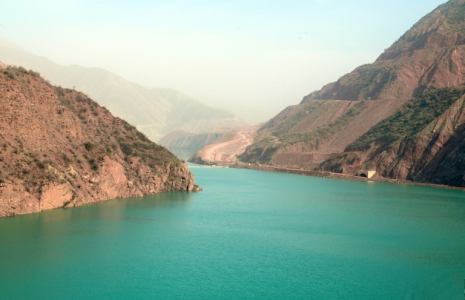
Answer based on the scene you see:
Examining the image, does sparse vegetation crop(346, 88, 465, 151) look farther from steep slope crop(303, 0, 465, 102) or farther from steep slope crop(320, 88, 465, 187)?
steep slope crop(303, 0, 465, 102)

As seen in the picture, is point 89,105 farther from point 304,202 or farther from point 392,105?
point 392,105

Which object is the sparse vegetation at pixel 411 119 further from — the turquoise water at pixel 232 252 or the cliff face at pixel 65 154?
the cliff face at pixel 65 154

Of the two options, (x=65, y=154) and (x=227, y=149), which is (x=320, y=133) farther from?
(x=65, y=154)

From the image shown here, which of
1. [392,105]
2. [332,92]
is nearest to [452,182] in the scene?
[392,105]

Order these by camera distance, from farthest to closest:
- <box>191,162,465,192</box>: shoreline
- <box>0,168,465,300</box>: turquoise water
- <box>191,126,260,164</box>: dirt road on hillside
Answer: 1. <box>191,126,260,164</box>: dirt road on hillside
2. <box>191,162,465,192</box>: shoreline
3. <box>0,168,465,300</box>: turquoise water

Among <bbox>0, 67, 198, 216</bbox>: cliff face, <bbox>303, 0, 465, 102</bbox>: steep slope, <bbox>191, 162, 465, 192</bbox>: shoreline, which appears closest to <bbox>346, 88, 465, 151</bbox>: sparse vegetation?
<bbox>191, 162, 465, 192</bbox>: shoreline

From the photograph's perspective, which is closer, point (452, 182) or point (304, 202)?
point (304, 202)

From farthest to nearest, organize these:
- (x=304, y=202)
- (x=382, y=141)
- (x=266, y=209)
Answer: (x=382, y=141), (x=304, y=202), (x=266, y=209)
